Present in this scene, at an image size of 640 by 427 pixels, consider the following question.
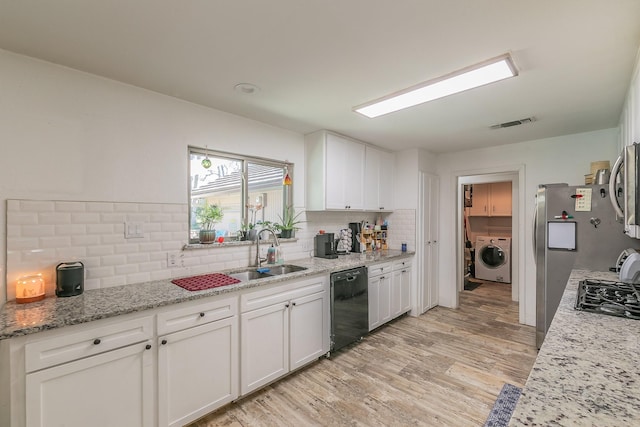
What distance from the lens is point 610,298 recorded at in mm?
1530

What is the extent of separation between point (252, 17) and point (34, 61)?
4.84 feet

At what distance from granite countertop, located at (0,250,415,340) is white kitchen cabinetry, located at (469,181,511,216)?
5.45m

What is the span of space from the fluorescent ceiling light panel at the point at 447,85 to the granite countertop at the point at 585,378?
149 centimetres

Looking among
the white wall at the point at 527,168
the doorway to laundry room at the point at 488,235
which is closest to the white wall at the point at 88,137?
the white wall at the point at 527,168

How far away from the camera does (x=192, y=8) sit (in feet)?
4.50

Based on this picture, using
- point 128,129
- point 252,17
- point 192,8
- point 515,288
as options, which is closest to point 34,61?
point 128,129

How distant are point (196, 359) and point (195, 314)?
292 mm

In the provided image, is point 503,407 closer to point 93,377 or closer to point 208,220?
point 93,377

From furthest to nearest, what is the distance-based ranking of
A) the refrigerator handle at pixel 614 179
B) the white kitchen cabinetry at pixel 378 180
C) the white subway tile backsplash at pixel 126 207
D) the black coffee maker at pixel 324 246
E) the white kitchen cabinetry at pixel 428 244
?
1. the white kitchen cabinetry at pixel 428 244
2. the white kitchen cabinetry at pixel 378 180
3. the black coffee maker at pixel 324 246
4. the white subway tile backsplash at pixel 126 207
5. the refrigerator handle at pixel 614 179

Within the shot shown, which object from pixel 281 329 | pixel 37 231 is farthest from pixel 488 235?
pixel 37 231

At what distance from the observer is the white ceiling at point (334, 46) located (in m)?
1.38

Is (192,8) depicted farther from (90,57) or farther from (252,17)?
(90,57)

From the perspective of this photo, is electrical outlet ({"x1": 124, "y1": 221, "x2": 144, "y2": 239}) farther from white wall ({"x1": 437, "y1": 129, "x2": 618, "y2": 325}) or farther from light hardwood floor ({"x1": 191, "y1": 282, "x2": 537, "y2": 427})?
white wall ({"x1": 437, "y1": 129, "x2": 618, "y2": 325})

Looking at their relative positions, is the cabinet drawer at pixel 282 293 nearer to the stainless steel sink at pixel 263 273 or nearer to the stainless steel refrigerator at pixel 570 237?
the stainless steel sink at pixel 263 273
